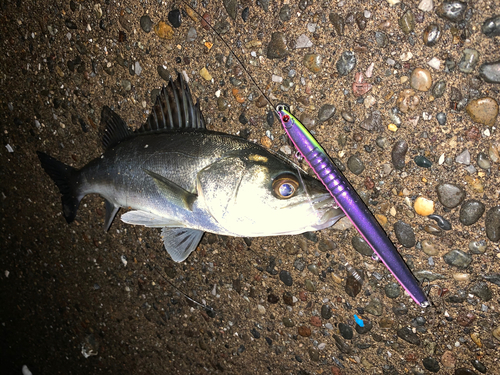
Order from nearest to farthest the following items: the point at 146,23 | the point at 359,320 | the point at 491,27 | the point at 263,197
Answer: the point at 491,27 → the point at 263,197 → the point at 359,320 → the point at 146,23

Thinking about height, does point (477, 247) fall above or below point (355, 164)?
below

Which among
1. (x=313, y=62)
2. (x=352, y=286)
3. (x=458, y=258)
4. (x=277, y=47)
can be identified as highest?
(x=277, y=47)

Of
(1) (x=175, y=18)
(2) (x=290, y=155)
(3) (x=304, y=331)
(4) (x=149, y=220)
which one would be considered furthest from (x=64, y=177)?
(3) (x=304, y=331)

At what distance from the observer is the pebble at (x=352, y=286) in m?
1.83

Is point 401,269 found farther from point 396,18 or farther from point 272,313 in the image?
point 396,18

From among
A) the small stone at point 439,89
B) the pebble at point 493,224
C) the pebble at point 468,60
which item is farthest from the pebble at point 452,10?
the pebble at point 493,224

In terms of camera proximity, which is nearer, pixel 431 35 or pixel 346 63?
pixel 431 35

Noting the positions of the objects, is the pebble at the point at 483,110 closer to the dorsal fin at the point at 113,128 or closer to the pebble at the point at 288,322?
the pebble at the point at 288,322

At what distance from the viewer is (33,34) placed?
98.3 inches

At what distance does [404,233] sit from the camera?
5.46 feet

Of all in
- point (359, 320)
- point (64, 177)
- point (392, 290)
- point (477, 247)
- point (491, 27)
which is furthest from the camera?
point (64, 177)

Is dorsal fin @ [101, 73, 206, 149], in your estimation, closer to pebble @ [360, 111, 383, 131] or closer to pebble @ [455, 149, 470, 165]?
pebble @ [360, 111, 383, 131]

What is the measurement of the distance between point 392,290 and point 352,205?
1.98ft

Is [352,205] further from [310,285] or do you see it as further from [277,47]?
[277,47]
